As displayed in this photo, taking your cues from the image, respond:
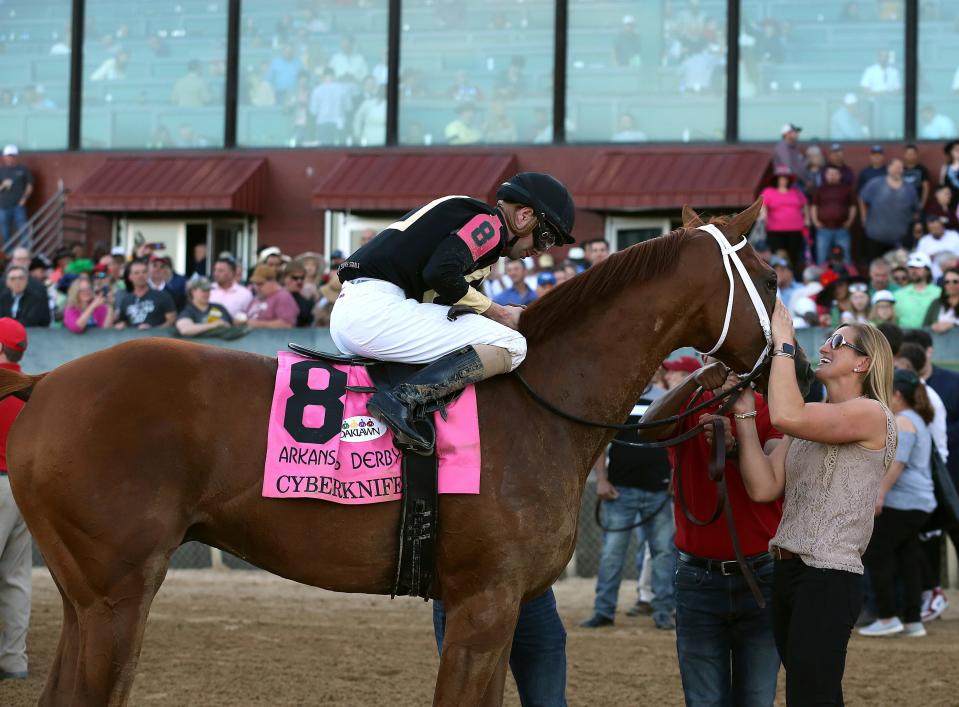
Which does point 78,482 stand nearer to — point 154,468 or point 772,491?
point 154,468

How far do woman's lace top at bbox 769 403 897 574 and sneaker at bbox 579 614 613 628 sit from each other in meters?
4.53

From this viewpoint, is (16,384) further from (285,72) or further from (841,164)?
(285,72)

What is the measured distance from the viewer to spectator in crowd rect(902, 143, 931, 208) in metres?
14.5

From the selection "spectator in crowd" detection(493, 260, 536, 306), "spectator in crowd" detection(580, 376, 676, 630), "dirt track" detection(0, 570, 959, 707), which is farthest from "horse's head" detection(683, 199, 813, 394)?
"spectator in crowd" detection(493, 260, 536, 306)

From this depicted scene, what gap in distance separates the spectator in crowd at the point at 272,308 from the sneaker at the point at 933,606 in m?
6.25

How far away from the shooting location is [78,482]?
Answer: 4051 millimetres

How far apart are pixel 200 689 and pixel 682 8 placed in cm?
1287

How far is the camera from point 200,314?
1223cm

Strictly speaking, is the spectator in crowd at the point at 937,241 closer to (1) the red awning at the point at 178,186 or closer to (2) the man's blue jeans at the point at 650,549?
(2) the man's blue jeans at the point at 650,549

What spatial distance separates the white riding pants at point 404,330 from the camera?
4324mm

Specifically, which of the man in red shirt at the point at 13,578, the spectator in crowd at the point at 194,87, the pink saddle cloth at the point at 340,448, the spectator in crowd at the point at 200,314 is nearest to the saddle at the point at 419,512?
the pink saddle cloth at the point at 340,448

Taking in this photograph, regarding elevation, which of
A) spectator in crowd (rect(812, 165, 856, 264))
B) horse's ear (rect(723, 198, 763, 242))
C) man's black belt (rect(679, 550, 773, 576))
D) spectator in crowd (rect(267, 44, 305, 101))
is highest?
spectator in crowd (rect(267, 44, 305, 101))

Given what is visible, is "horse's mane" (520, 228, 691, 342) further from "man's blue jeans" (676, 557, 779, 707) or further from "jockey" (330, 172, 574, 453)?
"man's blue jeans" (676, 557, 779, 707)

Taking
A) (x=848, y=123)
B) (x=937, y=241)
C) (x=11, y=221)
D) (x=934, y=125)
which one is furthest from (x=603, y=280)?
(x=11, y=221)
